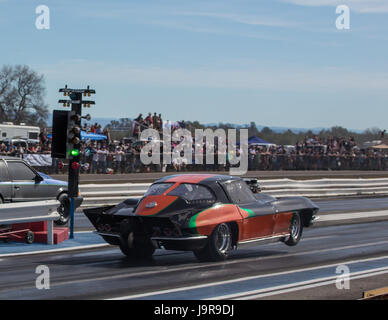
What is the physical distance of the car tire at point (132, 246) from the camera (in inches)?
480

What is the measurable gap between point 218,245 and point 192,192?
3.37ft

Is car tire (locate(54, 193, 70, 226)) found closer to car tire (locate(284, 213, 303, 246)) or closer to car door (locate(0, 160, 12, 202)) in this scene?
car door (locate(0, 160, 12, 202))

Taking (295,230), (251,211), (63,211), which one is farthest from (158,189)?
(63,211)

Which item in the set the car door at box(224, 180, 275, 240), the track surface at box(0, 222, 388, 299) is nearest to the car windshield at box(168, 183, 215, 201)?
the car door at box(224, 180, 275, 240)

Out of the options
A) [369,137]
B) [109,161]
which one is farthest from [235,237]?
[369,137]

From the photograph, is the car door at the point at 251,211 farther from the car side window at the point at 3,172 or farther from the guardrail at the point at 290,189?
the guardrail at the point at 290,189

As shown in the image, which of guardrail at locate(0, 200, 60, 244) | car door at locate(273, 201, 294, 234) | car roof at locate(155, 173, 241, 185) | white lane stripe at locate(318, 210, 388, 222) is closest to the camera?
car roof at locate(155, 173, 241, 185)

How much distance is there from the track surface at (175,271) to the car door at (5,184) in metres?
3.97

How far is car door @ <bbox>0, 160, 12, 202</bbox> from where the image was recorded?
674 inches

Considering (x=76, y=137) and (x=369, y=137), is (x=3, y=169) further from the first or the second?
(x=369, y=137)

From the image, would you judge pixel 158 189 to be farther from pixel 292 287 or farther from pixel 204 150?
pixel 204 150

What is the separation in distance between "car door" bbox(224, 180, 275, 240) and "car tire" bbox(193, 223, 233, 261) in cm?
32

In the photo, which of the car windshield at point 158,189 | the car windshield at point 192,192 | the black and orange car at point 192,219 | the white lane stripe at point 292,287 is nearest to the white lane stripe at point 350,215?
the black and orange car at point 192,219

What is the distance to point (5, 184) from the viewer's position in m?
17.2
